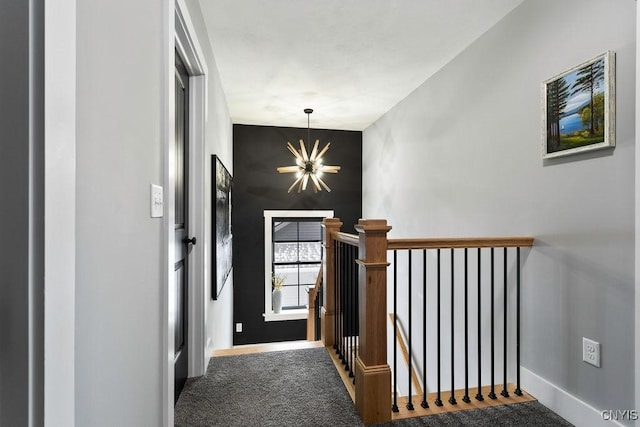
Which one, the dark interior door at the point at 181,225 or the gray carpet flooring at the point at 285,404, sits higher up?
the dark interior door at the point at 181,225

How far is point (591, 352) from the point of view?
1.76 metres

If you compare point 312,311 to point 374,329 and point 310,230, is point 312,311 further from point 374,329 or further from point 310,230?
point 374,329

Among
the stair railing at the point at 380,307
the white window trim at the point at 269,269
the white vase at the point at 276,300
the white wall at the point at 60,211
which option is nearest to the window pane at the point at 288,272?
the white window trim at the point at 269,269

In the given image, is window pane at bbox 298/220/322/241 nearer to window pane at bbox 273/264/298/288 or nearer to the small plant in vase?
window pane at bbox 273/264/298/288

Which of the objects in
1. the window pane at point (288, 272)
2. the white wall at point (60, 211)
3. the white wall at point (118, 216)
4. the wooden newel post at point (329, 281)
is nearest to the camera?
the white wall at point (60, 211)

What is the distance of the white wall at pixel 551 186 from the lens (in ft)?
5.34

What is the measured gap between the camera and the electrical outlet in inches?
67.9

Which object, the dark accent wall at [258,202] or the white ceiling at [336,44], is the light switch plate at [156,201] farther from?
the dark accent wall at [258,202]

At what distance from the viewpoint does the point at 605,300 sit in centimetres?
170

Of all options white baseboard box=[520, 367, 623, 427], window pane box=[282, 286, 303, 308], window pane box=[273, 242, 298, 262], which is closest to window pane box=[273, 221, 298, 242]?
window pane box=[273, 242, 298, 262]

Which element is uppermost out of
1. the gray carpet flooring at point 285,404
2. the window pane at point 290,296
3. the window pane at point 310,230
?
the window pane at point 310,230

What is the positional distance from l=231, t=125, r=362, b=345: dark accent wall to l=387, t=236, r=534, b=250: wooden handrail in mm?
3591

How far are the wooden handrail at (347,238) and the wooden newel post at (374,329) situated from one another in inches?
10.1

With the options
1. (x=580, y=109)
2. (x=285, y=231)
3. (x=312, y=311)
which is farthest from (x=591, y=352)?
(x=285, y=231)
